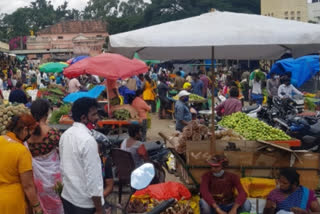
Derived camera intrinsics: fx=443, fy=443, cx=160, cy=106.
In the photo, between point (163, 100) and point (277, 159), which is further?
point (163, 100)

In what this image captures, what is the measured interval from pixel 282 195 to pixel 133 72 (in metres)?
5.50

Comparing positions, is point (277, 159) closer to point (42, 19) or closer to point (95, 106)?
point (95, 106)

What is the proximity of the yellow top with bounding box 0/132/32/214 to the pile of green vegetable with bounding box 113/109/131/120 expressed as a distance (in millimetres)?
5893

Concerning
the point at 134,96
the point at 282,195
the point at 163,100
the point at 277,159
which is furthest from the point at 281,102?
the point at 282,195

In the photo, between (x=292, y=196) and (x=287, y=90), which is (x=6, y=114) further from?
(x=287, y=90)

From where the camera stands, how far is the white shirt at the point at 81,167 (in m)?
3.51

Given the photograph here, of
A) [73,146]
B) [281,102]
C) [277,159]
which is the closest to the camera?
[73,146]

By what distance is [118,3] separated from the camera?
9362 centimetres

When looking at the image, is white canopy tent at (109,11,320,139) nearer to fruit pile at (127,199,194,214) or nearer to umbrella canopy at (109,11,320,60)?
umbrella canopy at (109,11,320,60)

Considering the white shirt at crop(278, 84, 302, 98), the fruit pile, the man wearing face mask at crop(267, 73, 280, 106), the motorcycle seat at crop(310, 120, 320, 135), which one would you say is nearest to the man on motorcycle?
the white shirt at crop(278, 84, 302, 98)

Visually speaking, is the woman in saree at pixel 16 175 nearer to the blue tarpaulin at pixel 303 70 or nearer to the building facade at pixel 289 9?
the blue tarpaulin at pixel 303 70

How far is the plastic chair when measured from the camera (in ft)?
19.2

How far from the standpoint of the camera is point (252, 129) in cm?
595

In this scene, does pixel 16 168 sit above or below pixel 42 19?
below
